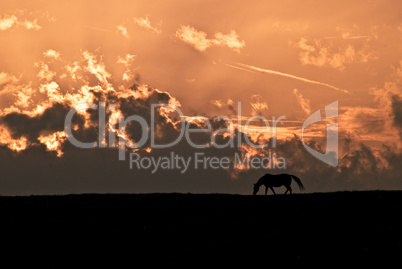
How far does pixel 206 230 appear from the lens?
98.1 ft

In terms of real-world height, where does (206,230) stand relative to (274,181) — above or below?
below

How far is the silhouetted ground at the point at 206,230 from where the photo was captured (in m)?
24.7

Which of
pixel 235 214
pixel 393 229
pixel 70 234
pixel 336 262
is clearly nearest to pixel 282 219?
pixel 235 214

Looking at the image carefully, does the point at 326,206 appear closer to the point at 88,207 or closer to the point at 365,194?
the point at 365,194

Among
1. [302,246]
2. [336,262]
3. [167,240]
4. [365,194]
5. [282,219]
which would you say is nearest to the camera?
[336,262]

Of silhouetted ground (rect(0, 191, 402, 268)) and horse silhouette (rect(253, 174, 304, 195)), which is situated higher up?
horse silhouette (rect(253, 174, 304, 195))

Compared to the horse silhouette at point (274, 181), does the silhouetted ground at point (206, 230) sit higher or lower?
lower

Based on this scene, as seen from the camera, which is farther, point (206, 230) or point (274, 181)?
point (274, 181)

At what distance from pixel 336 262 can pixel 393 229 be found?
7.44m

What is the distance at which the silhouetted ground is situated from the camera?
→ 24.7m

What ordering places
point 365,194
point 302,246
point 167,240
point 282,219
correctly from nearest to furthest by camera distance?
point 302,246 < point 167,240 < point 282,219 < point 365,194

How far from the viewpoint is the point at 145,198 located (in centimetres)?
4312

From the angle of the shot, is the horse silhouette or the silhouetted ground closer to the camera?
the silhouetted ground

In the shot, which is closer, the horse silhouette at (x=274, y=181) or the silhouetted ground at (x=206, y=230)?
the silhouetted ground at (x=206, y=230)
